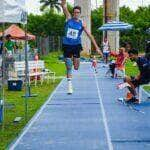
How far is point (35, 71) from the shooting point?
27125mm

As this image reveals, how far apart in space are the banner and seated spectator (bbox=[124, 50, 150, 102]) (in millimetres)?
4700

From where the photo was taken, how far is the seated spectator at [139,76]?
17481mm

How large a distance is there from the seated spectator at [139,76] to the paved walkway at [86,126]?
1.49 feet

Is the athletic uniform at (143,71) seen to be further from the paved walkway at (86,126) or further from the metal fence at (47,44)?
the metal fence at (47,44)

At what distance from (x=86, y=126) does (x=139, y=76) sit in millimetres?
4812

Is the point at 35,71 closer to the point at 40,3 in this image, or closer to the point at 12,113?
the point at 12,113

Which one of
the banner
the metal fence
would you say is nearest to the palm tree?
the metal fence

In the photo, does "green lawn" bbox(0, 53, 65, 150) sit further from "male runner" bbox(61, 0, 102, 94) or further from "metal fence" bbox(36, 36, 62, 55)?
"metal fence" bbox(36, 36, 62, 55)

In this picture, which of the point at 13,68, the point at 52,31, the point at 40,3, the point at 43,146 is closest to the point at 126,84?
the point at 43,146

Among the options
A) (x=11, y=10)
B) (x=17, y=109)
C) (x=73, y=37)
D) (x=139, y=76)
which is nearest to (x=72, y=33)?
(x=73, y=37)

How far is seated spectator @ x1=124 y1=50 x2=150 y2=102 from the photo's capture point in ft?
57.4

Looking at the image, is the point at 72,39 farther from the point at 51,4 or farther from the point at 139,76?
the point at 51,4

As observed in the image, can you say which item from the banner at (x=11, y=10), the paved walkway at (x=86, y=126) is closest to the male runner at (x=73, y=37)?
the paved walkway at (x=86, y=126)

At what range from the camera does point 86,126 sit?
1350cm
